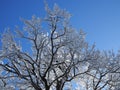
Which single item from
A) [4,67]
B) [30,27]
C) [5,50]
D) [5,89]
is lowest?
[5,89]

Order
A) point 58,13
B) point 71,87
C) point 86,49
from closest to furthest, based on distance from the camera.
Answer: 1. point 58,13
2. point 86,49
3. point 71,87

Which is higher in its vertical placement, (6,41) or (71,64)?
(6,41)

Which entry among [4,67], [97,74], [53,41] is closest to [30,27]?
[53,41]

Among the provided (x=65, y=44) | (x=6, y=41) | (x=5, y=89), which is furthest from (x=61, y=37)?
(x=5, y=89)

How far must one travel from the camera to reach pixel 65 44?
17.2 meters

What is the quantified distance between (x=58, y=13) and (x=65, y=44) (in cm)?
263

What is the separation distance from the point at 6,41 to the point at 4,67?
2.16m

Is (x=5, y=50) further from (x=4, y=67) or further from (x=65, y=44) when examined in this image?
(x=65, y=44)

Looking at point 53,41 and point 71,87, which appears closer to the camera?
point 53,41

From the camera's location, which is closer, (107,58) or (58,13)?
(58,13)

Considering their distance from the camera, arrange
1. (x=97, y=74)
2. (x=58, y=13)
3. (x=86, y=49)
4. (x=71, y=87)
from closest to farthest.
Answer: (x=58, y=13) → (x=86, y=49) → (x=97, y=74) → (x=71, y=87)

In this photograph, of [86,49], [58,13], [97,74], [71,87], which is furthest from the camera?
[71,87]

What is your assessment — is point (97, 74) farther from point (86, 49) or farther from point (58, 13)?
point (58, 13)

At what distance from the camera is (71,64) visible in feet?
56.7
